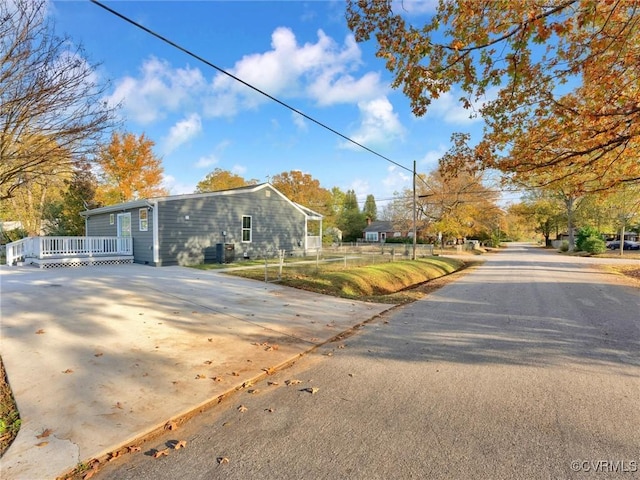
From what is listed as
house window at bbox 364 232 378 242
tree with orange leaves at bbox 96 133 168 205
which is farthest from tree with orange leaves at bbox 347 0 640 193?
house window at bbox 364 232 378 242

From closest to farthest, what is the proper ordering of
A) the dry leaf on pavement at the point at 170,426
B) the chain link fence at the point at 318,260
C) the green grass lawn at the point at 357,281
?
1. the dry leaf on pavement at the point at 170,426
2. the green grass lawn at the point at 357,281
3. the chain link fence at the point at 318,260

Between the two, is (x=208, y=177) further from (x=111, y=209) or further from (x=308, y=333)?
(x=308, y=333)

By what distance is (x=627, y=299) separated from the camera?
8906 mm

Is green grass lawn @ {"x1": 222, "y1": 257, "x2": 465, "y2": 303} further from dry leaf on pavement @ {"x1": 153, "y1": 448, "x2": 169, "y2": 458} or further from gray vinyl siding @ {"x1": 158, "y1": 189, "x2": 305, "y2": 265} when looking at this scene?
dry leaf on pavement @ {"x1": 153, "y1": 448, "x2": 169, "y2": 458}

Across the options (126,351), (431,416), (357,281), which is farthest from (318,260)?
(431,416)

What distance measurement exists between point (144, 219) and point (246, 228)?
16.6ft

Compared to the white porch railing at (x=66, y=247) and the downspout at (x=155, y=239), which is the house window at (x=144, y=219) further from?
the white porch railing at (x=66, y=247)

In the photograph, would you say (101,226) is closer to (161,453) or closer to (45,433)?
(45,433)

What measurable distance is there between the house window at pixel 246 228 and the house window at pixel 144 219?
479 cm

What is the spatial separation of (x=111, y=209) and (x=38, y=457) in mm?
16801

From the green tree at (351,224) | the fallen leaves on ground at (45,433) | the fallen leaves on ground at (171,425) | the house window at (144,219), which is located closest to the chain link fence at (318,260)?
the house window at (144,219)

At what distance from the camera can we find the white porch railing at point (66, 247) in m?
14.0

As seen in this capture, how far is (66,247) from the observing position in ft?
47.6

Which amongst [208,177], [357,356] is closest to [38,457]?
[357,356]
